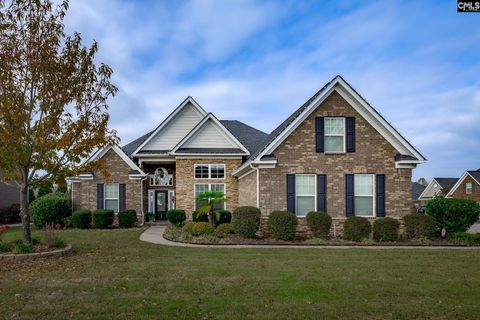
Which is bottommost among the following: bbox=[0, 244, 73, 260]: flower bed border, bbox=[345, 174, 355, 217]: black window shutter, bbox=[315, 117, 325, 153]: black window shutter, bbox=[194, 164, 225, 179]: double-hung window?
bbox=[0, 244, 73, 260]: flower bed border

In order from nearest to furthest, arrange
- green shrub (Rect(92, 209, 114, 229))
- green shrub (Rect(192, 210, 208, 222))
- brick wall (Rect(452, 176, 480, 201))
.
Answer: green shrub (Rect(192, 210, 208, 222)) < green shrub (Rect(92, 209, 114, 229)) < brick wall (Rect(452, 176, 480, 201))

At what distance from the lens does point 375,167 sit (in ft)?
57.4

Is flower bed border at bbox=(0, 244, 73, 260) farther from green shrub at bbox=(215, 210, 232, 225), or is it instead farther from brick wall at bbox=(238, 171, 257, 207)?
green shrub at bbox=(215, 210, 232, 225)

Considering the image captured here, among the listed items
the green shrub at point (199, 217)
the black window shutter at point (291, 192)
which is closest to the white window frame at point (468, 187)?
the green shrub at point (199, 217)

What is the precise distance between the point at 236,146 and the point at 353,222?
32.0 feet

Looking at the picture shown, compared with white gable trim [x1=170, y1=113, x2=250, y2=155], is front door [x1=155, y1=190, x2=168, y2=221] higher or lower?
lower

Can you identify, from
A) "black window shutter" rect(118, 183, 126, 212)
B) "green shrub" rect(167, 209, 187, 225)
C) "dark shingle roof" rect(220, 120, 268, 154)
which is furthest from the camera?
"dark shingle roof" rect(220, 120, 268, 154)

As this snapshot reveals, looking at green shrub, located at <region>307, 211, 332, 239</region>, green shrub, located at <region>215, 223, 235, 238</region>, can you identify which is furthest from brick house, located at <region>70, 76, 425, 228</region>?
green shrub, located at <region>215, 223, 235, 238</region>

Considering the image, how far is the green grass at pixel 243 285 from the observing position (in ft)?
21.4

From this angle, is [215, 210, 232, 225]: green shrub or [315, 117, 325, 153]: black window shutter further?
[215, 210, 232, 225]: green shrub

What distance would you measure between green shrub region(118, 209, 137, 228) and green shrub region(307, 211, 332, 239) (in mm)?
10925

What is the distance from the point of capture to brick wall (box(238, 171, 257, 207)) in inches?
724

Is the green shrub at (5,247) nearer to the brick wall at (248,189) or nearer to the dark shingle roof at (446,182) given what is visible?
the brick wall at (248,189)

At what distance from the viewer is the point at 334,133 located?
17656mm
